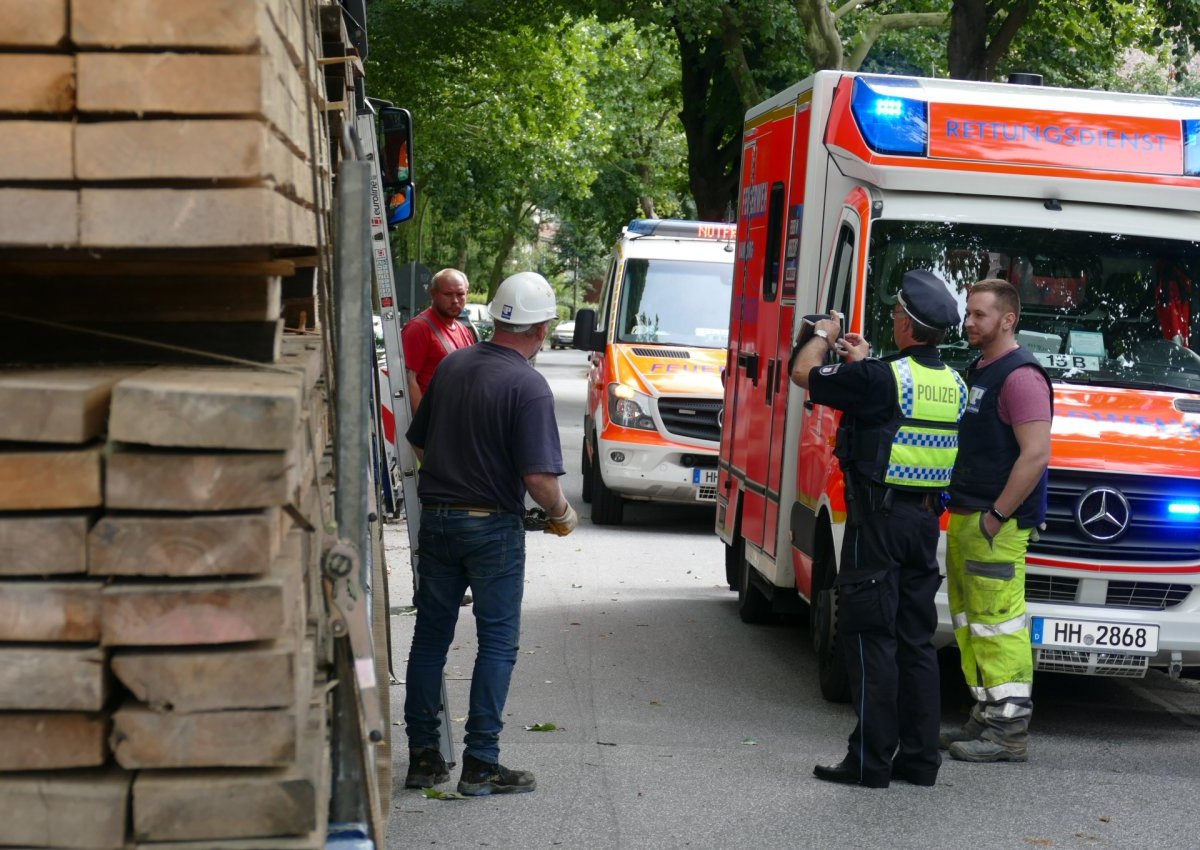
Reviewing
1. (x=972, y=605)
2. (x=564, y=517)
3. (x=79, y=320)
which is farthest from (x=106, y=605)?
(x=972, y=605)

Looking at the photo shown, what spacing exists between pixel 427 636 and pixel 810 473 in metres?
2.57

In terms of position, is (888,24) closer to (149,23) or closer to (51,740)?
(149,23)

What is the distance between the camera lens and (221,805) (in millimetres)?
2734

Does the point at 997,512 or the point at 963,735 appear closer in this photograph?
the point at 997,512

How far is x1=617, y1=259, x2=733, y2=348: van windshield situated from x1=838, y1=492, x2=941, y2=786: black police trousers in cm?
844

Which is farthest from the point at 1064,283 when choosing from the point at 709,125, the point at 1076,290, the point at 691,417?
the point at 709,125

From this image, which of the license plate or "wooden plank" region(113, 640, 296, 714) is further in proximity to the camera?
the license plate

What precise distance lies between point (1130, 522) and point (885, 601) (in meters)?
1.36

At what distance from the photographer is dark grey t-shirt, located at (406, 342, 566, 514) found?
600cm

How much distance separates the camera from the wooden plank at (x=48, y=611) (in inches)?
106

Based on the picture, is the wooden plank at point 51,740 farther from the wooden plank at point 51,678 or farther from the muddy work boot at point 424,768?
the muddy work boot at point 424,768

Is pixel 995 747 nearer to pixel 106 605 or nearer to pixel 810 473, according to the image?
pixel 810 473

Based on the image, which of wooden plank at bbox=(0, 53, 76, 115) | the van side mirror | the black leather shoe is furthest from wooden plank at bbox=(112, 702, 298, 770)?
the van side mirror

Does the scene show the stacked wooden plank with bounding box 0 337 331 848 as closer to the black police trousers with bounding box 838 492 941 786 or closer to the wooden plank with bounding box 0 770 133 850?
the wooden plank with bounding box 0 770 133 850
